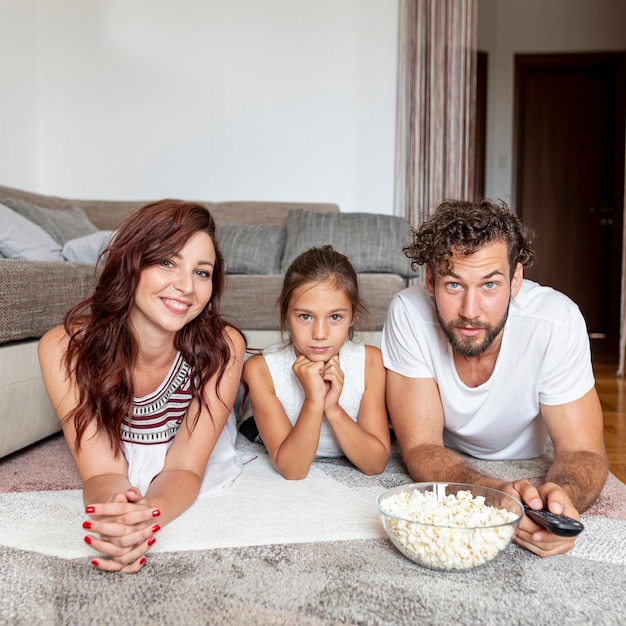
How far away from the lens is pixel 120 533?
3.68 ft

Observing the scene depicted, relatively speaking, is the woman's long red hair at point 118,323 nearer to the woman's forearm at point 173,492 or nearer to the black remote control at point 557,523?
the woman's forearm at point 173,492

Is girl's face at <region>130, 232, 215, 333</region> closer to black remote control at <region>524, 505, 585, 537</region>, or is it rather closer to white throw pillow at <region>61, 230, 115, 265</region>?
black remote control at <region>524, 505, 585, 537</region>

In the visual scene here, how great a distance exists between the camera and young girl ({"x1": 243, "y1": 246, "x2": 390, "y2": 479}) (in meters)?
1.65

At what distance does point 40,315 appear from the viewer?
192 cm

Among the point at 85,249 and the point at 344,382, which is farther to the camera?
the point at 85,249

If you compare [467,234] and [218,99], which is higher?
[218,99]

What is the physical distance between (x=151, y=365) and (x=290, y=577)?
2.13ft

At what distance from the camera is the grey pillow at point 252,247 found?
10.2ft

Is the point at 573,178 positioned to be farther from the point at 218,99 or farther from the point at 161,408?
the point at 161,408

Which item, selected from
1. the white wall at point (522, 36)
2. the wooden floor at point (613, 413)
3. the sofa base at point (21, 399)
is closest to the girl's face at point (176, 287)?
the sofa base at point (21, 399)

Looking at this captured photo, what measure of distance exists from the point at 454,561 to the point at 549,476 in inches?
15.7

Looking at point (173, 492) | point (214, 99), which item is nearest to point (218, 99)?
point (214, 99)

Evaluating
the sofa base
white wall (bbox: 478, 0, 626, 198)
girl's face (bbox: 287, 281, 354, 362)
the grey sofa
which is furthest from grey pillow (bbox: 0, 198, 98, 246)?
white wall (bbox: 478, 0, 626, 198)

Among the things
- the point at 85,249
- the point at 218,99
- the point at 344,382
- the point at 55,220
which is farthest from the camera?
the point at 218,99
